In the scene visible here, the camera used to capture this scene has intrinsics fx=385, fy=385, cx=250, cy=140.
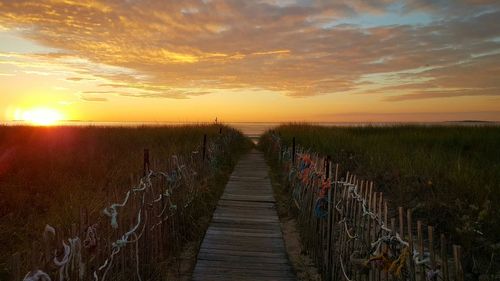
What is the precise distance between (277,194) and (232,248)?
13.3 ft

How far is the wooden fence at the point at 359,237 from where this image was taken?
2.56 meters

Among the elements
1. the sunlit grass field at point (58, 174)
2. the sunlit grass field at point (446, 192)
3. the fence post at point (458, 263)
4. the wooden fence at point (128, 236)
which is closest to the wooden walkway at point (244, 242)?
the wooden fence at point (128, 236)

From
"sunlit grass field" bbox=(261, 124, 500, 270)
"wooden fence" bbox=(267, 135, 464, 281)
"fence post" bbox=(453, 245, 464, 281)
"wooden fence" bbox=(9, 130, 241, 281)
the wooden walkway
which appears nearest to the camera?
"fence post" bbox=(453, 245, 464, 281)

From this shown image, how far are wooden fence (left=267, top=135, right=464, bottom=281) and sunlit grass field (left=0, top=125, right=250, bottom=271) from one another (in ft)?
7.58

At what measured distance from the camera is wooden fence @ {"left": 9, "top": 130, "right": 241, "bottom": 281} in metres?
2.45

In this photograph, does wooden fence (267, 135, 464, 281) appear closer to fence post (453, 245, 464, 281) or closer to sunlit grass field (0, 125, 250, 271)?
fence post (453, 245, 464, 281)

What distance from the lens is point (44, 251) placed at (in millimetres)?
2365

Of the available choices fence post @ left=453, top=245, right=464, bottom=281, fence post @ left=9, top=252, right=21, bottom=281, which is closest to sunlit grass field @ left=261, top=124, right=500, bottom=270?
fence post @ left=453, top=245, right=464, bottom=281

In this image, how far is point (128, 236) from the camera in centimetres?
396

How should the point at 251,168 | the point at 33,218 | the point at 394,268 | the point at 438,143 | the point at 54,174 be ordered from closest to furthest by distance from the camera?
the point at 394,268, the point at 33,218, the point at 54,174, the point at 251,168, the point at 438,143

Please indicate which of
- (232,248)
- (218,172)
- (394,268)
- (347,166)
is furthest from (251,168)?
(394,268)

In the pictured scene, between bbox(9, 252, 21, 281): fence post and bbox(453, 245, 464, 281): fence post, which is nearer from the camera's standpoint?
→ bbox(9, 252, 21, 281): fence post

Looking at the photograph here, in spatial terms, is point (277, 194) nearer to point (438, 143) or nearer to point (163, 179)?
point (163, 179)

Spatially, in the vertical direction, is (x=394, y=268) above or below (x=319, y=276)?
above
